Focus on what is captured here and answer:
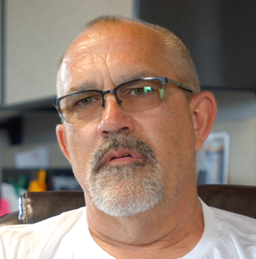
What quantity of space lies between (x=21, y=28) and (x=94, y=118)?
4.18 feet

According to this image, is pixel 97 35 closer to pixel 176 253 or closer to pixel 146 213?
pixel 146 213

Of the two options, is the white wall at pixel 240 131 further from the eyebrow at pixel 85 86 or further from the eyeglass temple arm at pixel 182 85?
the eyebrow at pixel 85 86

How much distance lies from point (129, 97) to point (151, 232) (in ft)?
1.09

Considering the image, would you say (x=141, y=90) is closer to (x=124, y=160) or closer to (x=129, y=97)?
(x=129, y=97)

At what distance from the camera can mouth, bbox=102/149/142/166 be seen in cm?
100

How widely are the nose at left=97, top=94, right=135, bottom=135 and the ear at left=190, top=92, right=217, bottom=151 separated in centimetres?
24

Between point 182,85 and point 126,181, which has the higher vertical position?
point 182,85

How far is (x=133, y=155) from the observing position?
101 centimetres

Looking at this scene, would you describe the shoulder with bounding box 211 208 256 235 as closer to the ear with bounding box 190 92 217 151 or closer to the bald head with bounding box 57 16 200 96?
the ear with bounding box 190 92 217 151

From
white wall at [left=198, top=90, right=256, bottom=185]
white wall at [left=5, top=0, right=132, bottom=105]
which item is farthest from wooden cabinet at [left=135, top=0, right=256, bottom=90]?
white wall at [left=5, top=0, right=132, bottom=105]

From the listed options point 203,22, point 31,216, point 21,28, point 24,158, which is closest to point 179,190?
point 31,216

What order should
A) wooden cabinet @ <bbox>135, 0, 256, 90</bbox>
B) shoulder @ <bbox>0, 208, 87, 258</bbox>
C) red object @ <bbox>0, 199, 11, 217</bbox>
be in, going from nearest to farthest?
1. shoulder @ <bbox>0, 208, 87, 258</bbox>
2. wooden cabinet @ <bbox>135, 0, 256, 90</bbox>
3. red object @ <bbox>0, 199, 11, 217</bbox>

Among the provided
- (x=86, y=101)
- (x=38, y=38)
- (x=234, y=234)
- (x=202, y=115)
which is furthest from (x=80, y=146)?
(x=38, y=38)

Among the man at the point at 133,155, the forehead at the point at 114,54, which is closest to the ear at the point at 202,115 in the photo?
the man at the point at 133,155
